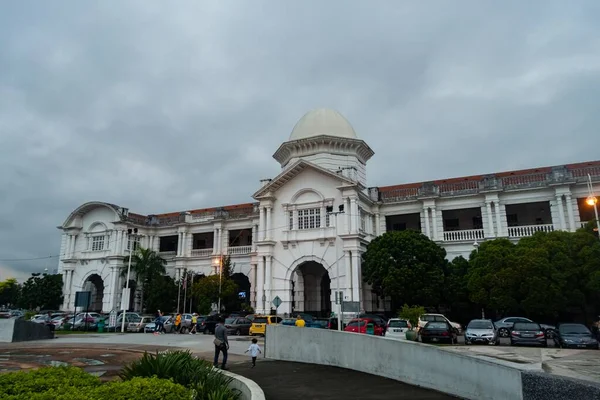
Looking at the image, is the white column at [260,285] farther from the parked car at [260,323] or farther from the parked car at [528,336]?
the parked car at [528,336]

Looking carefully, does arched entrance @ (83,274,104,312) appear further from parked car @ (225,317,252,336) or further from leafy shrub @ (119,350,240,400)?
leafy shrub @ (119,350,240,400)

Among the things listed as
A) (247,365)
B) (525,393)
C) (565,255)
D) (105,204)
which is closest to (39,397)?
(525,393)

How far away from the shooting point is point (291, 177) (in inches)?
1558

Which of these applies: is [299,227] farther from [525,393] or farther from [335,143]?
[525,393]

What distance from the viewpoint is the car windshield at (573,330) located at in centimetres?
2203

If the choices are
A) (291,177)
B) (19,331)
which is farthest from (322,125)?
(19,331)

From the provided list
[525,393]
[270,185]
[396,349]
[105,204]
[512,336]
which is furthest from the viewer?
[105,204]

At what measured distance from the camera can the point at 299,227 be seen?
127 ft

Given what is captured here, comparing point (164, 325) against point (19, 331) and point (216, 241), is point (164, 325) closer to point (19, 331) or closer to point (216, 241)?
point (19, 331)

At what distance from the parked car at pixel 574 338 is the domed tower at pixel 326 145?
20950mm

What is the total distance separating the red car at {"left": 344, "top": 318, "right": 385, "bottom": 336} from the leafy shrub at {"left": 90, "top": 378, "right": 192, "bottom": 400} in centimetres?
1922

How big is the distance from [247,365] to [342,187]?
2228 centimetres

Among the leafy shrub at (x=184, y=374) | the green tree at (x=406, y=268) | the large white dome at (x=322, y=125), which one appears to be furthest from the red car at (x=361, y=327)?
the large white dome at (x=322, y=125)

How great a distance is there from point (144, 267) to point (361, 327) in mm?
29345
